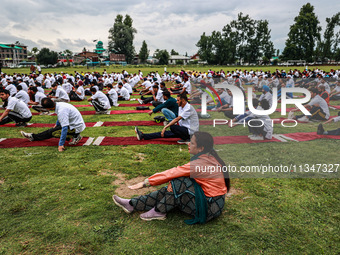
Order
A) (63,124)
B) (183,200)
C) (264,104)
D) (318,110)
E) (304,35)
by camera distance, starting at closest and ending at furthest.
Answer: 1. (183,200)
2. (63,124)
3. (264,104)
4. (318,110)
5. (304,35)

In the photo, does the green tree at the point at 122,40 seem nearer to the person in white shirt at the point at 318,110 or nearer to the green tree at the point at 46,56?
the green tree at the point at 46,56

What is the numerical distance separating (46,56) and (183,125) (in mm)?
65767

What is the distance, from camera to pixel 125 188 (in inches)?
140

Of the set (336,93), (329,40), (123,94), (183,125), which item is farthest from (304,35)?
(183,125)

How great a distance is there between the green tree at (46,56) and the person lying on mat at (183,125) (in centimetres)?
6511

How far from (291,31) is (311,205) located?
6315 cm

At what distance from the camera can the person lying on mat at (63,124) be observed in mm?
4947

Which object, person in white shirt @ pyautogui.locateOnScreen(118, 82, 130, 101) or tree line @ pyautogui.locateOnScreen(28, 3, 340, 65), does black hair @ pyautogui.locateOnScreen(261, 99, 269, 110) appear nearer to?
person in white shirt @ pyautogui.locateOnScreen(118, 82, 130, 101)

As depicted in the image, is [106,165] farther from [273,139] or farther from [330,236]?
[273,139]

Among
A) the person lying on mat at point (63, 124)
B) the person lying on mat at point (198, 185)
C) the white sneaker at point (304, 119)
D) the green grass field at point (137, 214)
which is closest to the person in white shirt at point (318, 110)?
the white sneaker at point (304, 119)

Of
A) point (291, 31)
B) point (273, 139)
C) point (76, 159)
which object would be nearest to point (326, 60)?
point (291, 31)

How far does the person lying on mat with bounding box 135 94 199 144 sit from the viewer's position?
5434mm

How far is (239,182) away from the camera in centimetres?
375

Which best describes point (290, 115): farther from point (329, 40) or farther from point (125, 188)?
point (329, 40)
